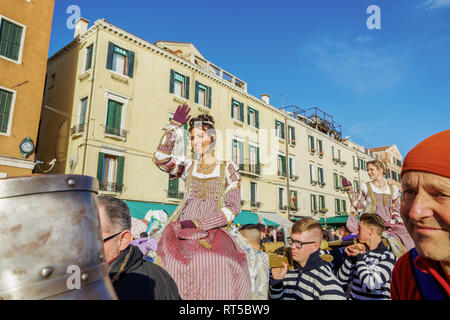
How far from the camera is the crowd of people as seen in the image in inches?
47.3

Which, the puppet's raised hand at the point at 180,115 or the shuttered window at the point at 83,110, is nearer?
the puppet's raised hand at the point at 180,115

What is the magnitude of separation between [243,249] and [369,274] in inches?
61.5

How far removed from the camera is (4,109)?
12250mm

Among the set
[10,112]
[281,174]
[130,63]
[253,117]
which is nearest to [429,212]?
[10,112]

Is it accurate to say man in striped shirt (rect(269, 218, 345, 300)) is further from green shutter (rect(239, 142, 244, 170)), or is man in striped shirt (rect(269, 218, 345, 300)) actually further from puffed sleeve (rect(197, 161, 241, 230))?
green shutter (rect(239, 142, 244, 170))

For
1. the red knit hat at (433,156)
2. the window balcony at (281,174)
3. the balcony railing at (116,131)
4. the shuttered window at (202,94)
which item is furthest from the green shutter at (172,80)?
the red knit hat at (433,156)

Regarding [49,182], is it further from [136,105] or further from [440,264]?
[136,105]

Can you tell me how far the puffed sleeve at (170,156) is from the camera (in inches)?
122

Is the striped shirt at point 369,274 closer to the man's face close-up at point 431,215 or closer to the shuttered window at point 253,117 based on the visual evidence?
the man's face close-up at point 431,215

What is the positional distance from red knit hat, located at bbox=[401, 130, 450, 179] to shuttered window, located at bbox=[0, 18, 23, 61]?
15.3 metres

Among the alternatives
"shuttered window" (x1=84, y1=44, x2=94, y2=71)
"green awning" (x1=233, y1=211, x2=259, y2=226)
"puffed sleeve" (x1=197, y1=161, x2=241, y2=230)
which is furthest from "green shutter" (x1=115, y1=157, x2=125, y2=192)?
"puffed sleeve" (x1=197, y1=161, x2=241, y2=230)

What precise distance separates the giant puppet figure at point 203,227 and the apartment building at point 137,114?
10565 mm

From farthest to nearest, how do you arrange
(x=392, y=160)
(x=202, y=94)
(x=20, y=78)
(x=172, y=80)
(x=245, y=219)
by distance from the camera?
(x=392, y=160), (x=202, y=94), (x=172, y=80), (x=245, y=219), (x=20, y=78)

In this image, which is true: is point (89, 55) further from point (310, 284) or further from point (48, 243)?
point (48, 243)
